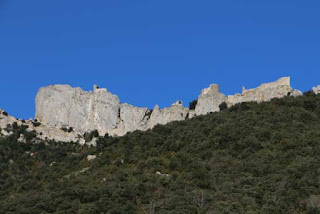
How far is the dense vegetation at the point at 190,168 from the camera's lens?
1713 inches

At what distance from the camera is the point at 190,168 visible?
168ft

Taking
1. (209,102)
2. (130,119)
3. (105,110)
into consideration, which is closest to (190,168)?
(209,102)

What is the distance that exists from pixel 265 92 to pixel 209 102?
7233 millimetres

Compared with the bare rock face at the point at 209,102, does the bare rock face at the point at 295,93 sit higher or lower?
lower

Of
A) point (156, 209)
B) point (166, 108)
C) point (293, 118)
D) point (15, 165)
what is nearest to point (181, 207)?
point (156, 209)

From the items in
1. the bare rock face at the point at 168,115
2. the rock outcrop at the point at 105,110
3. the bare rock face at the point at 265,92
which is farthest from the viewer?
the bare rock face at the point at 168,115

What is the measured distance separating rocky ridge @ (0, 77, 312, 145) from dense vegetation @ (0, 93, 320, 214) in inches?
256

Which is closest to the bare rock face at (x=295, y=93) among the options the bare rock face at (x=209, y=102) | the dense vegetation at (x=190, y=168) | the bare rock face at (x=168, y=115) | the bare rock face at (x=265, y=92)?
the bare rock face at (x=265, y=92)

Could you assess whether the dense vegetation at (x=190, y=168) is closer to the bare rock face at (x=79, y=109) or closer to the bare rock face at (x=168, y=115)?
the bare rock face at (x=79, y=109)

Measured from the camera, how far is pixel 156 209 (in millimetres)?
43125

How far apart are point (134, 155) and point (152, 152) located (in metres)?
1.69

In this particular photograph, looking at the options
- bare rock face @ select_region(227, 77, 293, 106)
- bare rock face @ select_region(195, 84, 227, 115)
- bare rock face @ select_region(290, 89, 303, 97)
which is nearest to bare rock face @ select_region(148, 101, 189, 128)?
bare rock face @ select_region(195, 84, 227, 115)

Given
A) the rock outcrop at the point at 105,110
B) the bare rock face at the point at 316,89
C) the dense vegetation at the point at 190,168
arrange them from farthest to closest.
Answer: the rock outcrop at the point at 105,110 < the bare rock face at the point at 316,89 < the dense vegetation at the point at 190,168

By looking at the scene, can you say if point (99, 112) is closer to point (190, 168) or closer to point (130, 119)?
point (130, 119)
